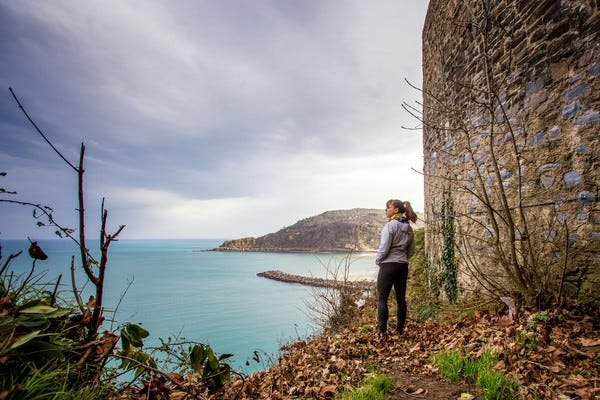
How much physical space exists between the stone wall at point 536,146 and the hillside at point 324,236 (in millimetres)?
73062

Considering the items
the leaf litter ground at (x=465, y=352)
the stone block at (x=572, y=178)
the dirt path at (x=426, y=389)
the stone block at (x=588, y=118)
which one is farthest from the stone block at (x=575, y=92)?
the dirt path at (x=426, y=389)

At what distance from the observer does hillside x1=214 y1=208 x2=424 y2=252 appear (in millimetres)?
92250

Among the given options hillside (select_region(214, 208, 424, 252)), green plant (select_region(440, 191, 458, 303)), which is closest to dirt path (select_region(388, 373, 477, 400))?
green plant (select_region(440, 191, 458, 303))

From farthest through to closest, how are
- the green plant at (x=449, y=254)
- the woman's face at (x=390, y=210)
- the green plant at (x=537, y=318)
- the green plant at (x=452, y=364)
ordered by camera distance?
the green plant at (x=449, y=254) → the woman's face at (x=390, y=210) → the green plant at (x=537, y=318) → the green plant at (x=452, y=364)

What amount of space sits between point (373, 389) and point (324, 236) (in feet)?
324

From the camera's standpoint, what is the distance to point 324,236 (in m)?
101

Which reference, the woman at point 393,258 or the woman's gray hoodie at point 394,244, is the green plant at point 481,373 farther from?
the woman's gray hoodie at point 394,244

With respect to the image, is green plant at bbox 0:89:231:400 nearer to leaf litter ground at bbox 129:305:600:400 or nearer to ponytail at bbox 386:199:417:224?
leaf litter ground at bbox 129:305:600:400

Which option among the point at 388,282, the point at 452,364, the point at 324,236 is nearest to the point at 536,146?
the point at 388,282

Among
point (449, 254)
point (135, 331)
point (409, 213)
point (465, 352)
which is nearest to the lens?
point (135, 331)

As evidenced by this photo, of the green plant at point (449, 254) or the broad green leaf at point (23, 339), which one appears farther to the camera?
the green plant at point (449, 254)

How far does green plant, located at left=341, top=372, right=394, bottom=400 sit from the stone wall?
238 cm

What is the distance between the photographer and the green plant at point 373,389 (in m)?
3.18

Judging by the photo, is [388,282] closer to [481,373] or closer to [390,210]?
[390,210]
